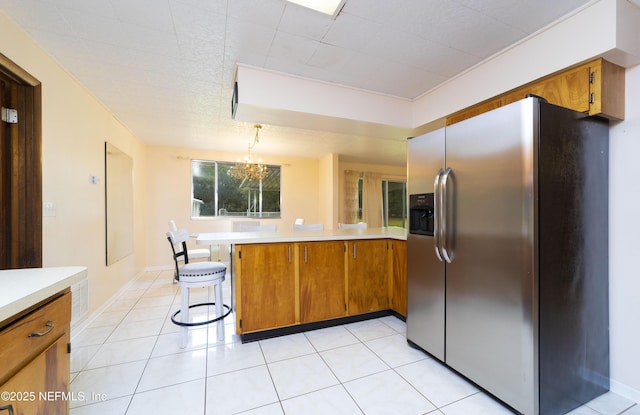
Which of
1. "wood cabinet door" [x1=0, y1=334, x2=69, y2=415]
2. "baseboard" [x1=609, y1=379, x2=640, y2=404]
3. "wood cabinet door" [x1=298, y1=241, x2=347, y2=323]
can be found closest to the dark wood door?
"wood cabinet door" [x1=0, y1=334, x2=69, y2=415]

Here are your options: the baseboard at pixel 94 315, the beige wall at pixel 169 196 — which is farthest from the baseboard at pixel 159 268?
the baseboard at pixel 94 315

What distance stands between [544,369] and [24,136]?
12.2 ft

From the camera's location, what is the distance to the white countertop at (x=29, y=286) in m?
0.84

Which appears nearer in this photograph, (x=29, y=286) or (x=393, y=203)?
(x=29, y=286)

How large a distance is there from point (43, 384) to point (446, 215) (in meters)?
2.23

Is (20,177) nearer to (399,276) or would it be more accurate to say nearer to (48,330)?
(48,330)

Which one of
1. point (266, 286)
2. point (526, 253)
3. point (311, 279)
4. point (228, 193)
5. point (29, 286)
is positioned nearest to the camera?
point (29, 286)

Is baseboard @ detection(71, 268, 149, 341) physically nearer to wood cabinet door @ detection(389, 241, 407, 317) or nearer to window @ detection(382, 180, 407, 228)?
wood cabinet door @ detection(389, 241, 407, 317)

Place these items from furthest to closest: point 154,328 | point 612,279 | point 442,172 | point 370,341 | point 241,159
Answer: point 241,159
point 154,328
point 370,341
point 442,172
point 612,279

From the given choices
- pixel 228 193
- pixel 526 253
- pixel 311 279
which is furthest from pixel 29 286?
pixel 228 193

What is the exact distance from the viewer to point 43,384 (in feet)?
3.28

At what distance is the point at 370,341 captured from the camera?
7.88 ft

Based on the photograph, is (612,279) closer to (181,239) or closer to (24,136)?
(181,239)

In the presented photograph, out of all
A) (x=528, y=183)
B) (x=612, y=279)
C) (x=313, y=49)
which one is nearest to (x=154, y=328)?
(x=313, y=49)
